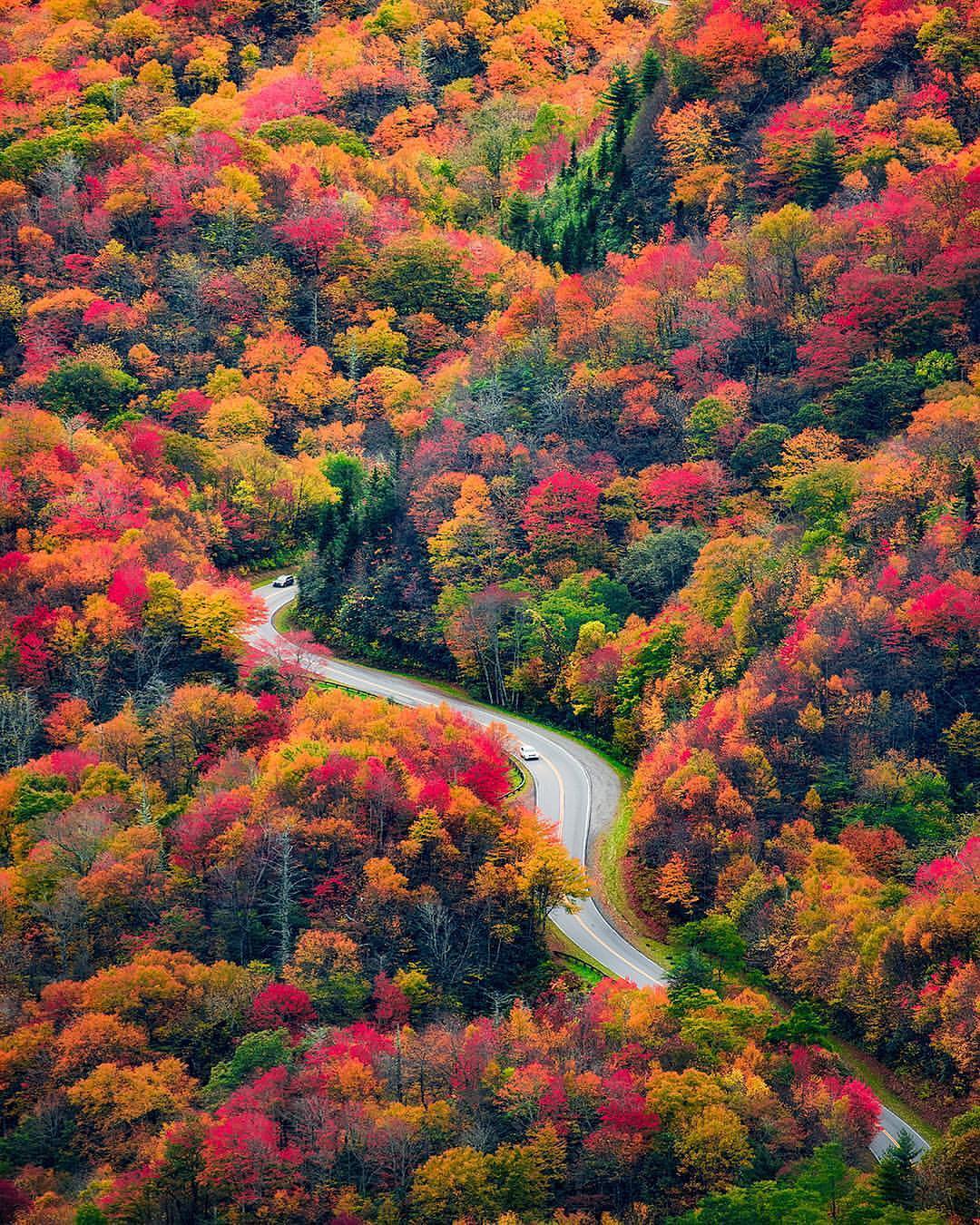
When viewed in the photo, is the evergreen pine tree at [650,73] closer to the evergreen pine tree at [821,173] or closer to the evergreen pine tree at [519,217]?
the evergreen pine tree at [519,217]

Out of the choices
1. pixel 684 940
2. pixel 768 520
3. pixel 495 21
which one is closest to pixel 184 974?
pixel 684 940

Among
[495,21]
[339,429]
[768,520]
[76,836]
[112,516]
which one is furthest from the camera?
[495,21]

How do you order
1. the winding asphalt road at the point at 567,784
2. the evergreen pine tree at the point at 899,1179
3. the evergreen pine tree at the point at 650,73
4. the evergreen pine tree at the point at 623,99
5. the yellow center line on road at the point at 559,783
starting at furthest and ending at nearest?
the evergreen pine tree at the point at 623,99, the evergreen pine tree at the point at 650,73, the yellow center line on road at the point at 559,783, the winding asphalt road at the point at 567,784, the evergreen pine tree at the point at 899,1179

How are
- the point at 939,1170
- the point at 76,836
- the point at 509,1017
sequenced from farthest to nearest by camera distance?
the point at 76,836
the point at 509,1017
the point at 939,1170

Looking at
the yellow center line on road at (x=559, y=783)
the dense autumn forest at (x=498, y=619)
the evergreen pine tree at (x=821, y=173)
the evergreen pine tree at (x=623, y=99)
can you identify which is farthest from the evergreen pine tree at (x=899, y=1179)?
the evergreen pine tree at (x=623, y=99)

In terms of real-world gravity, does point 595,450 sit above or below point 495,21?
below

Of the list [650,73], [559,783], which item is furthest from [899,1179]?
[650,73]

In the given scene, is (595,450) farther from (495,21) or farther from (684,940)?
(495,21)
